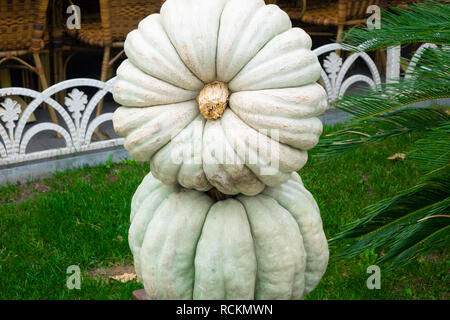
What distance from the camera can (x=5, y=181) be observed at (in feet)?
11.2

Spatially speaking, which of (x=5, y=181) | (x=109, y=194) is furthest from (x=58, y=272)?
(x=5, y=181)

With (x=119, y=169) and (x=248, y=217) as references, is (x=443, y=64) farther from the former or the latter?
(x=119, y=169)

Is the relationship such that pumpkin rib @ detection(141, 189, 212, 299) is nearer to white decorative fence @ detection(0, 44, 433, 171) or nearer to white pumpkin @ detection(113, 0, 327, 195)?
white pumpkin @ detection(113, 0, 327, 195)

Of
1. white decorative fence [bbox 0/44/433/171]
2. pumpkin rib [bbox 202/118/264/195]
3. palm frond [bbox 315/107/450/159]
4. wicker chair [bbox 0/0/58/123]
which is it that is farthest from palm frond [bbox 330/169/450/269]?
wicker chair [bbox 0/0/58/123]

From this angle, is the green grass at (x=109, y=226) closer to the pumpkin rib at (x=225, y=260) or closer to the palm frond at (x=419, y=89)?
the palm frond at (x=419, y=89)

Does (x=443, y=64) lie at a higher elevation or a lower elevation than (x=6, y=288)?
higher

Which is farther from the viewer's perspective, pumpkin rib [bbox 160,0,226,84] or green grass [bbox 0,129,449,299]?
green grass [bbox 0,129,449,299]

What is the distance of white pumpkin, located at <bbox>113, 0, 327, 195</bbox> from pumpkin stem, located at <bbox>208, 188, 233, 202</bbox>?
0.12 metres

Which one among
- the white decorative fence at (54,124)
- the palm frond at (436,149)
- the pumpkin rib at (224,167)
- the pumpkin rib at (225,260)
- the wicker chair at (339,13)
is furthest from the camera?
the wicker chair at (339,13)

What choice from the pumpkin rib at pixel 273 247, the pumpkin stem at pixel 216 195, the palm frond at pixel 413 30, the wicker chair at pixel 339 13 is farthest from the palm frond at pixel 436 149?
the wicker chair at pixel 339 13

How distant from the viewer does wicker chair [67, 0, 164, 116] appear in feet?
12.7

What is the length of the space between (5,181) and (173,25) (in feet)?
7.70

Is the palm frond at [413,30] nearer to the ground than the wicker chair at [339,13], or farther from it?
farther from it

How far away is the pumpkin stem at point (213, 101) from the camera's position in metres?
1.45
